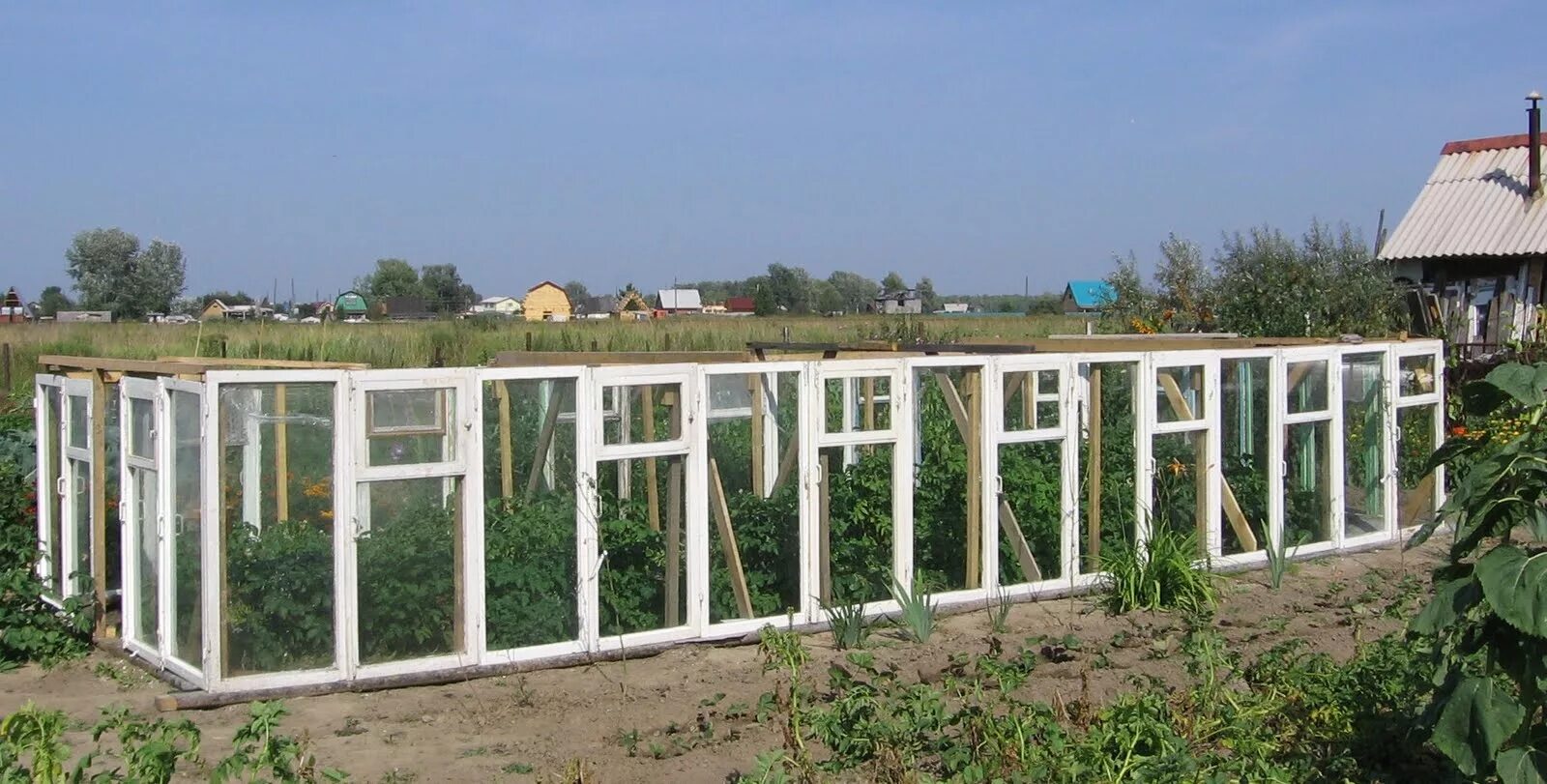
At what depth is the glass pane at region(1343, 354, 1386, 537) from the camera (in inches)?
437

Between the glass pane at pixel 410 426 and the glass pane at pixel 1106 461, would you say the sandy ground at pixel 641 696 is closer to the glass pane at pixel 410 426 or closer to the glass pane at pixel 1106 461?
the glass pane at pixel 1106 461

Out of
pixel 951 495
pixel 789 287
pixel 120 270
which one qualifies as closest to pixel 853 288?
pixel 789 287

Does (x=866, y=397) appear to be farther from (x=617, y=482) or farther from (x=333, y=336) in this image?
(x=333, y=336)

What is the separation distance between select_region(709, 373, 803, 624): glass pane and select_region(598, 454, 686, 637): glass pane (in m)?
0.24

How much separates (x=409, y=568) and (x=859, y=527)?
8.99 feet

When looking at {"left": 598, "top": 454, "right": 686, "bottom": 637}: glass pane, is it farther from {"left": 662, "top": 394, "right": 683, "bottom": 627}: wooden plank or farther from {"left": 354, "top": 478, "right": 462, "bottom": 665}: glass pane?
{"left": 354, "top": 478, "right": 462, "bottom": 665}: glass pane

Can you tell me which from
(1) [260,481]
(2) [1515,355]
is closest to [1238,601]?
(1) [260,481]

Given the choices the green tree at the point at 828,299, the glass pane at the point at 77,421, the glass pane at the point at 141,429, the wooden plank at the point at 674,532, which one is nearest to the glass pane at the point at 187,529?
the glass pane at the point at 141,429

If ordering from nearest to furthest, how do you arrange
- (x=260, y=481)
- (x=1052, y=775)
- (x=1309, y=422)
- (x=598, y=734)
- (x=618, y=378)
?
(x=1052, y=775) < (x=598, y=734) < (x=260, y=481) < (x=618, y=378) < (x=1309, y=422)

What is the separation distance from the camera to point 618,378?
801cm

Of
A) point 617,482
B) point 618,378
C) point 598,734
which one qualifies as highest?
point 618,378

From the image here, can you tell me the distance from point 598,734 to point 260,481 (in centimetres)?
219

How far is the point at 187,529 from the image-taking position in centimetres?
737

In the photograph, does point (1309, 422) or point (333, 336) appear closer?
point (1309, 422)
